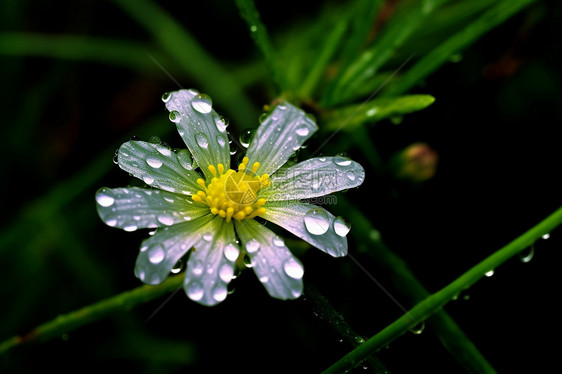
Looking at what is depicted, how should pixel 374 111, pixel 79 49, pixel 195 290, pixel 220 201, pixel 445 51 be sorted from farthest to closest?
1. pixel 79 49
2. pixel 445 51
3. pixel 374 111
4. pixel 220 201
5. pixel 195 290

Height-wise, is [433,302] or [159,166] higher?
[159,166]

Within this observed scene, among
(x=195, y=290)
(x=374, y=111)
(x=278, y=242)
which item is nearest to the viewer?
(x=195, y=290)

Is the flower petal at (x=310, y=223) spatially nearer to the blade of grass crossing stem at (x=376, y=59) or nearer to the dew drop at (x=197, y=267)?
the dew drop at (x=197, y=267)

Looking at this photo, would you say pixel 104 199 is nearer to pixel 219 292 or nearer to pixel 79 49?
pixel 219 292

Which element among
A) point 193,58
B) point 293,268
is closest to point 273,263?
point 293,268

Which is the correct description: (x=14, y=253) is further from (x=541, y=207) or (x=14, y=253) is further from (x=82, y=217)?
(x=541, y=207)

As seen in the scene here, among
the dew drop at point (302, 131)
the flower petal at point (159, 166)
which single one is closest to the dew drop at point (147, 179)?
the flower petal at point (159, 166)
